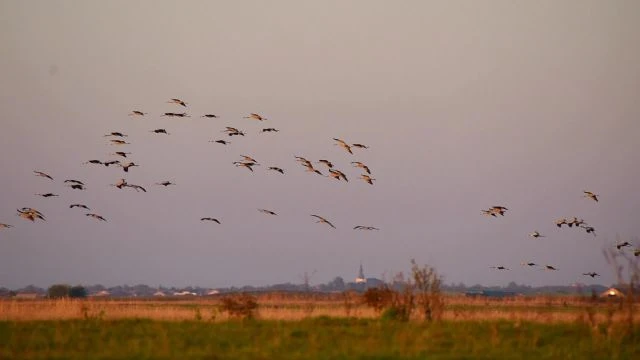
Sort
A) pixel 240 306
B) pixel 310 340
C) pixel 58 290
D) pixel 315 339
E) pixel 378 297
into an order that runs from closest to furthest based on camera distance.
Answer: pixel 310 340 → pixel 315 339 → pixel 240 306 → pixel 378 297 → pixel 58 290

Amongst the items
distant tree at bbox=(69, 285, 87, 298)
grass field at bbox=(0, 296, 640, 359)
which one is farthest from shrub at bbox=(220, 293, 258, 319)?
distant tree at bbox=(69, 285, 87, 298)

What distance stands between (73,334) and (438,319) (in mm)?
13549

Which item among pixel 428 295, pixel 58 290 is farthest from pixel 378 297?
pixel 58 290

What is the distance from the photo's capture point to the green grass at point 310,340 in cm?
2622

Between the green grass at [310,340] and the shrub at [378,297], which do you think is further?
the shrub at [378,297]

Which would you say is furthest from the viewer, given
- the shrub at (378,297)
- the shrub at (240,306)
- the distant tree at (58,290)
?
the distant tree at (58,290)

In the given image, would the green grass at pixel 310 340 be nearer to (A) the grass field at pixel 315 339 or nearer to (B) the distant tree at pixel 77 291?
(A) the grass field at pixel 315 339

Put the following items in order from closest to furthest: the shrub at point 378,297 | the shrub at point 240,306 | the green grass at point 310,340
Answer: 1. the green grass at point 310,340
2. the shrub at point 240,306
3. the shrub at point 378,297

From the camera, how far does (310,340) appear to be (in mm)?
28578

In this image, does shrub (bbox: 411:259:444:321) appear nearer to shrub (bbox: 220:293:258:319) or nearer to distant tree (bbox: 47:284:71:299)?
shrub (bbox: 220:293:258:319)

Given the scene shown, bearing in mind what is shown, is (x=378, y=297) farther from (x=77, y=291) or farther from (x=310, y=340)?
(x=77, y=291)

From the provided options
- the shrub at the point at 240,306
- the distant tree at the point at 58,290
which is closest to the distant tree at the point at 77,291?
the distant tree at the point at 58,290

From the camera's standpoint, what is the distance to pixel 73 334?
2955 centimetres

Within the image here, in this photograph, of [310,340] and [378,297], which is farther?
[378,297]
